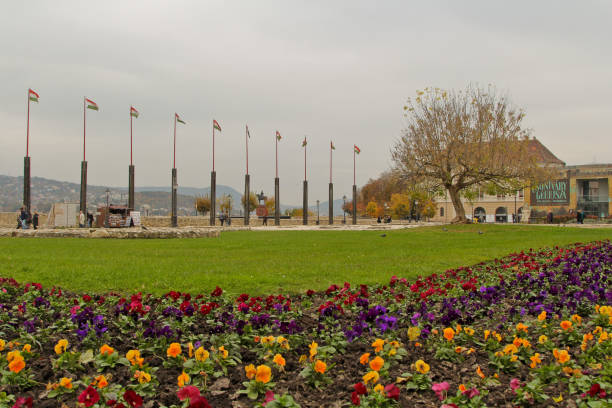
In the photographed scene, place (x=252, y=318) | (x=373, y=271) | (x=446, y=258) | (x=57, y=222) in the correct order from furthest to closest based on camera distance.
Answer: (x=57, y=222)
(x=446, y=258)
(x=373, y=271)
(x=252, y=318)

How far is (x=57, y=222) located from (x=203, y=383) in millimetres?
39895

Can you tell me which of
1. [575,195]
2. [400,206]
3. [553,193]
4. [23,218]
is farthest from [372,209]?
[23,218]

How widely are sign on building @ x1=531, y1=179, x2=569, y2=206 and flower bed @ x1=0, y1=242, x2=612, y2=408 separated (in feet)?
217

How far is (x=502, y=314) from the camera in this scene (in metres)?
5.04

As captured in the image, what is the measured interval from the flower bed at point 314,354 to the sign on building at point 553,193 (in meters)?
66.0

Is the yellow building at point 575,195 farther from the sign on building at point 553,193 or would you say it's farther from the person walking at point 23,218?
the person walking at point 23,218

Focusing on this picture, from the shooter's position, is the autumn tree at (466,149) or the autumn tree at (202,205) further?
the autumn tree at (202,205)

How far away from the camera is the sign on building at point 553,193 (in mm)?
64625

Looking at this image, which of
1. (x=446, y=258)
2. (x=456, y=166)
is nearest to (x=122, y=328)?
(x=446, y=258)

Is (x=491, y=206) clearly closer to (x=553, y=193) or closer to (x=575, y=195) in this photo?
(x=553, y=193)

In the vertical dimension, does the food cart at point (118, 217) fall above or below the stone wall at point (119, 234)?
above

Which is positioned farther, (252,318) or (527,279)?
(527,279)

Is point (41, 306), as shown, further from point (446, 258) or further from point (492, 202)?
point (492, 202)

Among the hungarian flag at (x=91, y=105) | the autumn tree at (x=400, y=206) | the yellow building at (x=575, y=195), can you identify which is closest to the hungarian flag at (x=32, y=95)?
the hungarian flag at (x=91, y=105)
